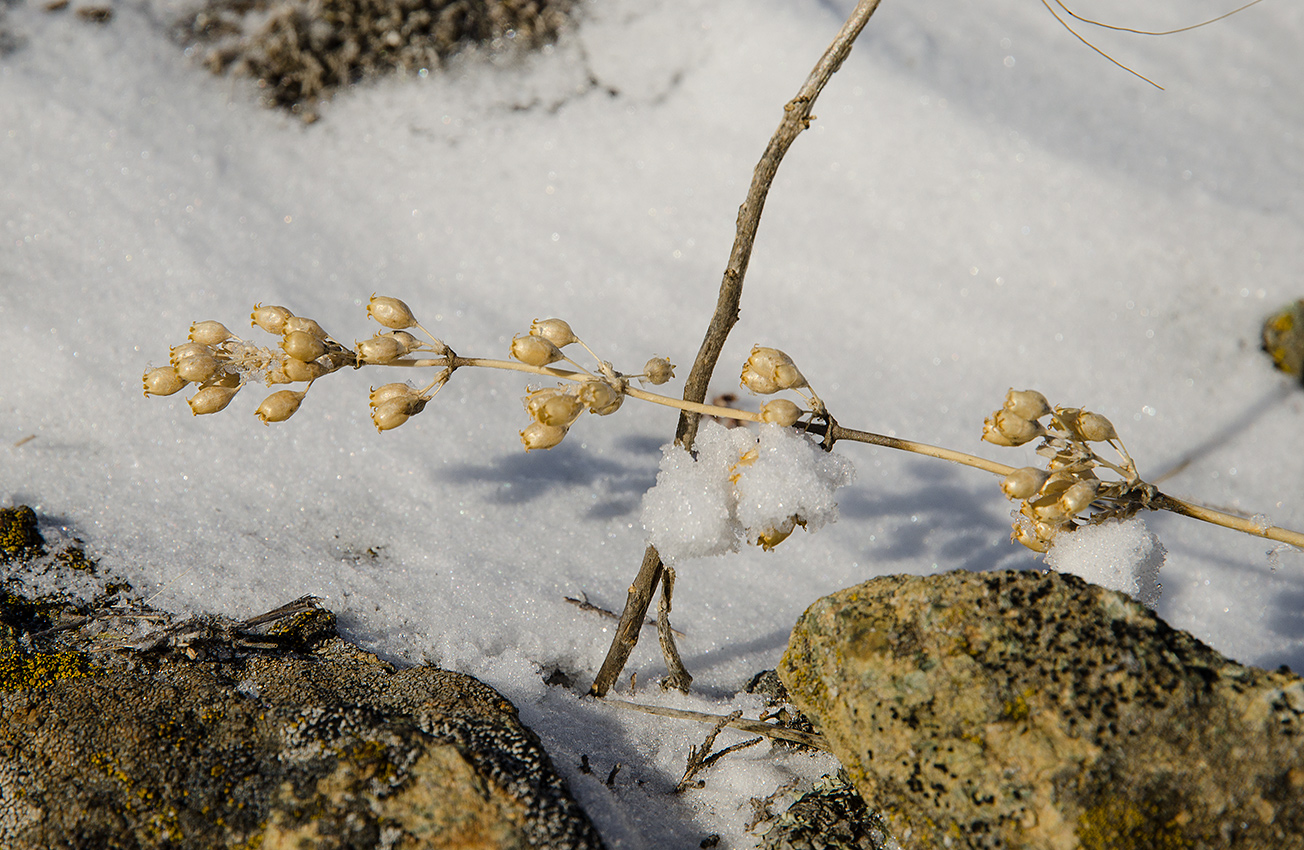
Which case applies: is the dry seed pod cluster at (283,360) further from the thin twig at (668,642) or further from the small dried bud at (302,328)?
the thin twig at (668,642)

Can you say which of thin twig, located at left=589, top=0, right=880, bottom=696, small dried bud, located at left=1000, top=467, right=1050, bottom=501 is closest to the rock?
thin twig, located at left=589, top=0, right=880, bottom=696

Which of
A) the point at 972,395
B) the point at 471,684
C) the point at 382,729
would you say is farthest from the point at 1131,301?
the point at 382,729

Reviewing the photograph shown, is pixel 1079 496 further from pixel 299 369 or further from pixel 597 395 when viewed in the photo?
pixel 299 369

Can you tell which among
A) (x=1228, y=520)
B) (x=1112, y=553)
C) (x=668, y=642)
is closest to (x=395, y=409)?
(x=668, y=642)

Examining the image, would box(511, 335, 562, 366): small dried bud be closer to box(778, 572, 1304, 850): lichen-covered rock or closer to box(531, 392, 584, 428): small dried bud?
box(531, 392, 584, 428): small dried bud

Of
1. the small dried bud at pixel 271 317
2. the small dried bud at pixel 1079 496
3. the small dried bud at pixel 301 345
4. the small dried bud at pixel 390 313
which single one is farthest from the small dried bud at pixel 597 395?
the small dried bud at pixel 1079 496
